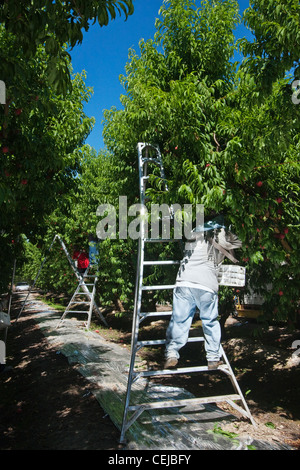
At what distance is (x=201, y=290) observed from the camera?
3.52m

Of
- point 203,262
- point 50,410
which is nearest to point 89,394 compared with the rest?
point 50,410

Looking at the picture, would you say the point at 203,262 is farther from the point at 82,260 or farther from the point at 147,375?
the point at 82,260

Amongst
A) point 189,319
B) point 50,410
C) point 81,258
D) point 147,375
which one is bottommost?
point 50,410

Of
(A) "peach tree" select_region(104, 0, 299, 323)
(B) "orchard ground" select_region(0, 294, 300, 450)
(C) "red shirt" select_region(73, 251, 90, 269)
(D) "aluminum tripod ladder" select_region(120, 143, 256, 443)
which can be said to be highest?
(A) "peach tree" select_region(104, 0, 299, 323)

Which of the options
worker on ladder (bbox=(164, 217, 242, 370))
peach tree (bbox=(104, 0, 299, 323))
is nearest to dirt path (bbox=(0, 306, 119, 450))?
worker on ladder (bbox=(164, 217, 242, 370))

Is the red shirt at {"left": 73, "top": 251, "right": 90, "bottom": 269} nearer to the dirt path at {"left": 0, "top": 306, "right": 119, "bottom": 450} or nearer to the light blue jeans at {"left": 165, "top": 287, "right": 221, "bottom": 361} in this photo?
the dirt path at {"left": 0, "top": 306, "right": 119, "bottom": 450}

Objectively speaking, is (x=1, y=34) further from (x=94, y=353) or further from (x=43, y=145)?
(x=94, y=353)

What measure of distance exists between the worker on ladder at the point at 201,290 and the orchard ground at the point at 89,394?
2.77 ft

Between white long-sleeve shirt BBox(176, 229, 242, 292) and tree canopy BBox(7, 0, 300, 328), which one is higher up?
tree canopy BBox(7, 0, 300, 328)

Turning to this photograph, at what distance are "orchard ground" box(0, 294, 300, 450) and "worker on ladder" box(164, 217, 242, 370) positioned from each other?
0.84 m

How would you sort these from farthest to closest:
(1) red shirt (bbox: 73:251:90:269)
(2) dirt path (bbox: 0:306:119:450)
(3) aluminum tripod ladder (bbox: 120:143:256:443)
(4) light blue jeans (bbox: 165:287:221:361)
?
(1) red shirt (bbox: 73:251:90:269)
(4) light blue jeans (bbox: 165:287:221:361)
(2) dirt path (bbox: 0:306:119:450)
(3) aluminum tripod ladder (bbox: 120:143:256:443)

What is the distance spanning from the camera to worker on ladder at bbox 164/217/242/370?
347 centimetres

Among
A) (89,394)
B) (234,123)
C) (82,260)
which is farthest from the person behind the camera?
(82,260)

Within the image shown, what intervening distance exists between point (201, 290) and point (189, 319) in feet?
1.13
